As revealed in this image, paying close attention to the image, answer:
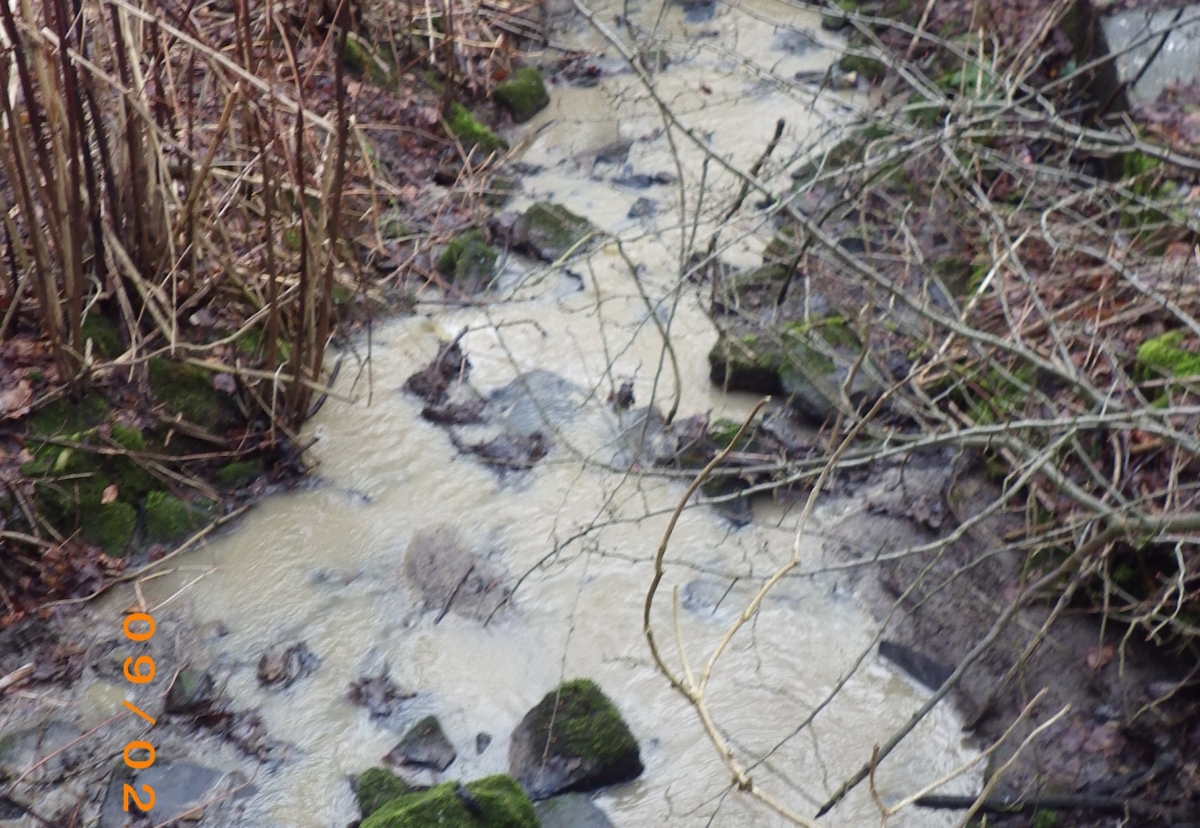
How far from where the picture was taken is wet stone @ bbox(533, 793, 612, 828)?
3.09m

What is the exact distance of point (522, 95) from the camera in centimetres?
685

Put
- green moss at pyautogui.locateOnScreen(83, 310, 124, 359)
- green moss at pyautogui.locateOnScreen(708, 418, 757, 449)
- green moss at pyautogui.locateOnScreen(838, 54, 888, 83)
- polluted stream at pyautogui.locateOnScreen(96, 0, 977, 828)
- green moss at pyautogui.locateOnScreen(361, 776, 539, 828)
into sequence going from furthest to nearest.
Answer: green moss at pyautogui.locateOnScreen(838, 54, 888, 83) → green moss at pyautogui.locateOnScreen(708, 418, 757, 449) → green moss at pyautogui.locateOnScreen(83, 310, 124, 359) → polluted stream at pyautogui.locateOnScreen(96, 0, 977, 828) → green moss at pyautogui.locateOnScreen(361, 776, 539, 828)

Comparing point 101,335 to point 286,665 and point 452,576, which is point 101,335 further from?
point 452,576

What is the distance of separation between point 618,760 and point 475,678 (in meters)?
0.64

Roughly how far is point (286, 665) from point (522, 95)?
452cm

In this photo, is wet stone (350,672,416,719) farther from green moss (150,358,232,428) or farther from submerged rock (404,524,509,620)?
green moss (150,358,232,428)

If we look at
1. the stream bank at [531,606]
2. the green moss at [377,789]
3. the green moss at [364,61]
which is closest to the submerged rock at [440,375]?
the stream bank at [531,606]

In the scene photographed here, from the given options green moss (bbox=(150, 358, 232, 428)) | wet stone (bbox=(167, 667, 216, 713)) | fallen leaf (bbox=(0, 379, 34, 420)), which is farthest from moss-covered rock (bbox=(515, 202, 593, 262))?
wet stone (bbox=(167, 667, 216, 713))

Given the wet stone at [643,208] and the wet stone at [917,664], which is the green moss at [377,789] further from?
the wet stone at [643,208]

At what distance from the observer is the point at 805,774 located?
133 inches

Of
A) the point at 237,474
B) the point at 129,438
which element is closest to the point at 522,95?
the point at 237,474

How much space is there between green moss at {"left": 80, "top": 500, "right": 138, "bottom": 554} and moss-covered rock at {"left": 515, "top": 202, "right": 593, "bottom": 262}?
2609 mm

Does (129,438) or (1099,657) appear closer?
(1099,657)
